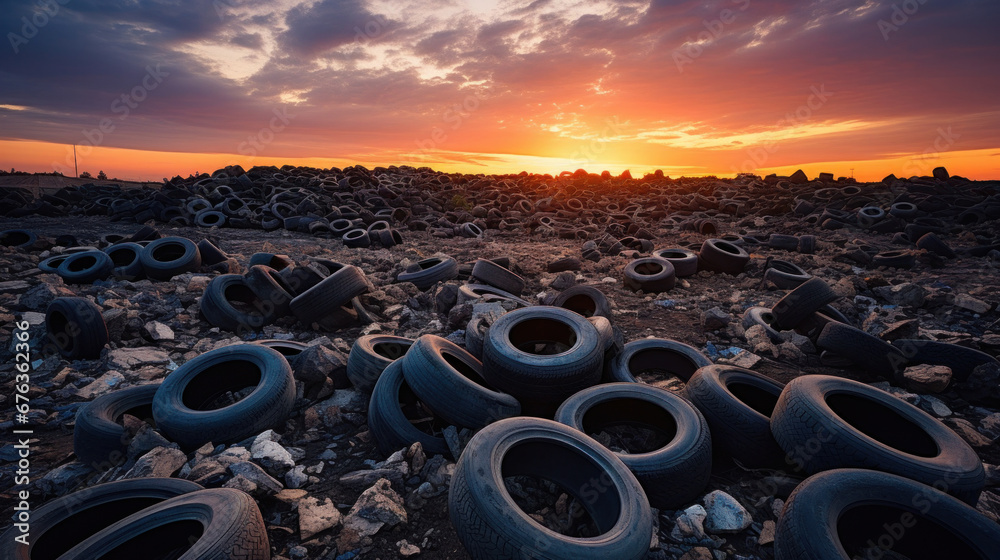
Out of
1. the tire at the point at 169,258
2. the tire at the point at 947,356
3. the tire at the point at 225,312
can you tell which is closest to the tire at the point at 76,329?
the tire at the point at 225,312

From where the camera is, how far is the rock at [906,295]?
717 cm

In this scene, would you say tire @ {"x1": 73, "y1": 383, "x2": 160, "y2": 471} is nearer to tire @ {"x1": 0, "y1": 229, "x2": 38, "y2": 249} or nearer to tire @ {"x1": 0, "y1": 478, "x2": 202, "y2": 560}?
tire @ {"x1": 0, "y1": 478, "x2": 202, "y2": 560}

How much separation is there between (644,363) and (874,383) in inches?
115

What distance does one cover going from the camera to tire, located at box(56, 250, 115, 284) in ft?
24.0

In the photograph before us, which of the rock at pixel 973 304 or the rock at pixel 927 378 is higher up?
the rock at pixel 973 304

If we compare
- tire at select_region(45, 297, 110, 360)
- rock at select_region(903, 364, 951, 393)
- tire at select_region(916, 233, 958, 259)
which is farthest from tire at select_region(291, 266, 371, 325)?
tire at select_region(916, 233, 958, 259)

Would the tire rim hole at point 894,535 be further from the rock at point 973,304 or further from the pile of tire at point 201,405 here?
the rock at point 973,304

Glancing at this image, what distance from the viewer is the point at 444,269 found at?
327 inches

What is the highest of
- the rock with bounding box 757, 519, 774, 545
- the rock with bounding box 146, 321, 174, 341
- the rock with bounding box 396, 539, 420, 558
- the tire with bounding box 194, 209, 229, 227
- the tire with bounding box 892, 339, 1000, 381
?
the tire with bounding box 194, 209, 229, 227

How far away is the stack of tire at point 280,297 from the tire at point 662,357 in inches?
161

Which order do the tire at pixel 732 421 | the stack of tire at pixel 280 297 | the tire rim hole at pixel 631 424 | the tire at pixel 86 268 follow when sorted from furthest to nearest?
the tire at pixel 86 268
the stack of tire at pixel 280 297
the tire rim hole at pixel 631 424
the tire at pixel 732 421

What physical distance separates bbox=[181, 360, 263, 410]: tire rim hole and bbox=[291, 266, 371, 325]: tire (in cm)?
162

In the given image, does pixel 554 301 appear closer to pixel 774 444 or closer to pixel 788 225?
pixel 774 444

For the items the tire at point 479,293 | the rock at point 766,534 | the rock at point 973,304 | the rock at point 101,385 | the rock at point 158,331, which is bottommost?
the rock at point 766,534
